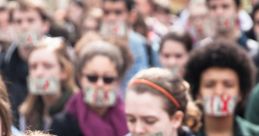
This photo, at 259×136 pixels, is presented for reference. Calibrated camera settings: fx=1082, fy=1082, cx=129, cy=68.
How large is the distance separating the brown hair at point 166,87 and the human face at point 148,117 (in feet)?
0.08

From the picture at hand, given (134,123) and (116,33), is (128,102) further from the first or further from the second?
(116,33)

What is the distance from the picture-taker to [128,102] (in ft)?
16.6

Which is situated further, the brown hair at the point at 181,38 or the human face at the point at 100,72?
the brown hair at the point at 181,38

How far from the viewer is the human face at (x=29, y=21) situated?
9.30 m

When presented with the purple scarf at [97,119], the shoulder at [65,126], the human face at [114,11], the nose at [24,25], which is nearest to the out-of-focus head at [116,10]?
the human face at [114,11]

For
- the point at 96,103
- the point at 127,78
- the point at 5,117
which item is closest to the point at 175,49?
the point at 127,78

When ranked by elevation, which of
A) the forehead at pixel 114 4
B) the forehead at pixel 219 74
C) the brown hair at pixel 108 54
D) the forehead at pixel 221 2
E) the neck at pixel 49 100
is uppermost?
the forehead at pixel 114 4

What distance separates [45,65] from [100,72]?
0.82m

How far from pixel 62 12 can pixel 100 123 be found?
28.3 feet

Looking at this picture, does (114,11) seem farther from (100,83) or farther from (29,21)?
(100,83)

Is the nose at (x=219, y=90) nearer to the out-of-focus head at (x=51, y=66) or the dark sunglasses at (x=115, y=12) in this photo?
the out-of-focus head at (x=51, y=66)

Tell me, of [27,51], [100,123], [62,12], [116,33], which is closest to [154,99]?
[100,123]

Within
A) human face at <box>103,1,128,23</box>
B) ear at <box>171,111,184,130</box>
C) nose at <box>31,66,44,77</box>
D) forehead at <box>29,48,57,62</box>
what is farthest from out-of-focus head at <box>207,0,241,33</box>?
ear at <box>171,111,184,130</box>

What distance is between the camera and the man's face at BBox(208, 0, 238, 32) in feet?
29.5
